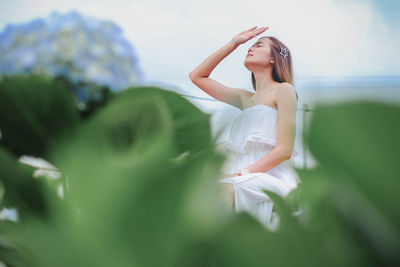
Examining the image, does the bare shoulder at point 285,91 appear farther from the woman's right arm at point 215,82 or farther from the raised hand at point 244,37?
the raised hand at point 244,37

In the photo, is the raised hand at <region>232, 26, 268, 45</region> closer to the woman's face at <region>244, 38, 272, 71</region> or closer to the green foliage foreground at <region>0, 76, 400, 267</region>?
the woman's face at <region>244, 38, 272, 71</region>

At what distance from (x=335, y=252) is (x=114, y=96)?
2.3 inches

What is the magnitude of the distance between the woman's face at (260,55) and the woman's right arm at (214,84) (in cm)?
9

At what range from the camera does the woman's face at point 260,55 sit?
1611 millimetres

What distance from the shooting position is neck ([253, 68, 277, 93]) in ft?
5.05

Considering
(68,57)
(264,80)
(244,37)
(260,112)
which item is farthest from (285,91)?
(68,57)

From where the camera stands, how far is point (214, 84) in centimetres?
152

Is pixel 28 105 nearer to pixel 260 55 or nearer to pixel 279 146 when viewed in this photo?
pixel 279 146

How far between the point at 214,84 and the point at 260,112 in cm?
20

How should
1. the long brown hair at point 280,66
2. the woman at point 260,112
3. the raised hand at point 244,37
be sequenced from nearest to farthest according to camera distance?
1. the woman at point 260,112
2. the long brown hair at point 280,66
3. the raised hand at point 244,37

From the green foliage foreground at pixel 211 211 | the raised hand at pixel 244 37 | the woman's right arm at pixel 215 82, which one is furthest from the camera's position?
the raised hand at pixel 244 37

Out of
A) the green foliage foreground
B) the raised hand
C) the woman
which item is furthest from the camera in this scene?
the raised hand

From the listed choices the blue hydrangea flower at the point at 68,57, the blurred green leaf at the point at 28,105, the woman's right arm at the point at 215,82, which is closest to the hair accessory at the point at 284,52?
the woman's right arm at the point at 215,82

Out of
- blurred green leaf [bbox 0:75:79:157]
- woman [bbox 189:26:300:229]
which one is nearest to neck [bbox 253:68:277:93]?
woman [bbox 189:26:300:229]
